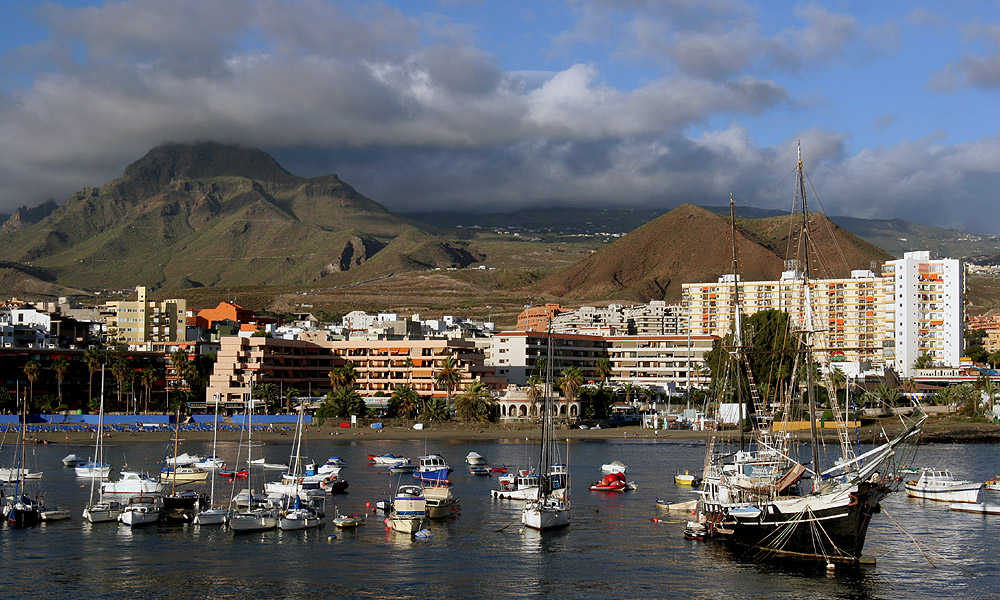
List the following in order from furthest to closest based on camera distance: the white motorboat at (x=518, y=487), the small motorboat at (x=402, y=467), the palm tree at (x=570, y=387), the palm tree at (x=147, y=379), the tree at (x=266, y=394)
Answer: the tree at (x=266, y=394)
the palm tree at (x=147, y=379)
the palm tree at (x=570, y=387)
the small motorboat at (x=402, y=467)
the white motorboat at (x=518, y=487)

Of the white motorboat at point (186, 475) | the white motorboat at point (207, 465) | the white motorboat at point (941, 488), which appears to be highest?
the white motorboat at point (941, 488)

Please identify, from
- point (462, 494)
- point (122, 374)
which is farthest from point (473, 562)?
point (122, 374)

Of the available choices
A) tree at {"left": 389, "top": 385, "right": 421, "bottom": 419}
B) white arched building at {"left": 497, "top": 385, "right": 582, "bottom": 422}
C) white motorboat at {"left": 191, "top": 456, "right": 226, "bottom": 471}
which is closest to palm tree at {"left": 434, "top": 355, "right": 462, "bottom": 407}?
tree at {"left": 389, "top": 385, "right": 421, "bottom": 419}

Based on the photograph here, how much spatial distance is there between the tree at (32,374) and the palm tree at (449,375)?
62.1m

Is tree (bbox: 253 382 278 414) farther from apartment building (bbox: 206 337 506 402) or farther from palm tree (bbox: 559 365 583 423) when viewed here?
palm tree (bbox: 559 365 583 423)

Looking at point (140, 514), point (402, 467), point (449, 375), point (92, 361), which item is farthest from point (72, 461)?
point (449, 375)

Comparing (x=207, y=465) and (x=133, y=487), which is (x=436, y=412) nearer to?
(x=207, y=465)

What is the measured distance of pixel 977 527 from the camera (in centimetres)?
7344

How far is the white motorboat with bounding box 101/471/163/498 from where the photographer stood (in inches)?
3420

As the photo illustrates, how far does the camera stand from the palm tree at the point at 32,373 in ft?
555

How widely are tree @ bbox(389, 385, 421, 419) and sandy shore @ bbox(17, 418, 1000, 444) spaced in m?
3.80

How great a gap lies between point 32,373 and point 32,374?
15 centimetres

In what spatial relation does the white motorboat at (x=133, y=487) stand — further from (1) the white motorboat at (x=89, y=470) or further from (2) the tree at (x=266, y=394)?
(2) the tree at (x=266, y=394)

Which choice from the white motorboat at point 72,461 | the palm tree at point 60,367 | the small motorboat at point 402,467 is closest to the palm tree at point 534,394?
the small motorboat at point 402,467
